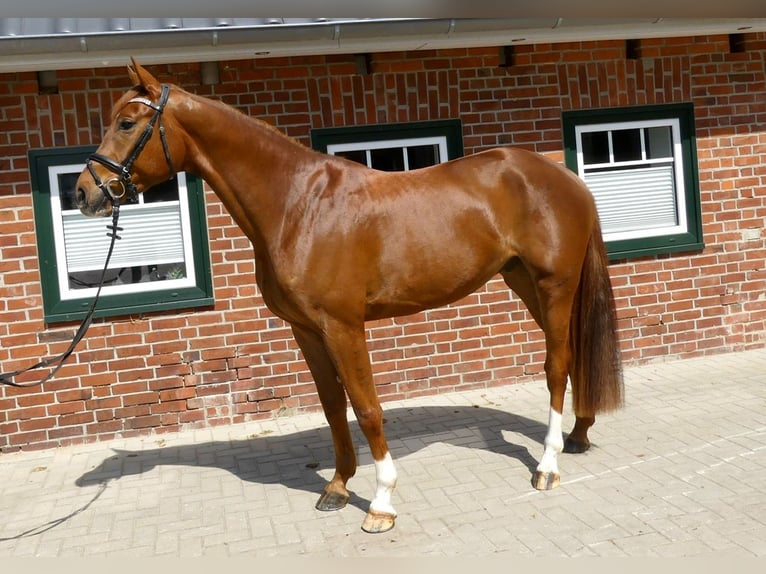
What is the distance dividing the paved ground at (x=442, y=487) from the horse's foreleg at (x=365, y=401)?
109 millimetres

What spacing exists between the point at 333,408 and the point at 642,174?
4174 millimetres

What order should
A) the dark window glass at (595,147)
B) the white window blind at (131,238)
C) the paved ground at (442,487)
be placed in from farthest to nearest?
the dark window glass at (595,147)
the white window blind at (131,238)
the paved ground at (442,487)

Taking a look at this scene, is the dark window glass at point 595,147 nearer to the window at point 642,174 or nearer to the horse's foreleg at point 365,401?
the window at point 642,174

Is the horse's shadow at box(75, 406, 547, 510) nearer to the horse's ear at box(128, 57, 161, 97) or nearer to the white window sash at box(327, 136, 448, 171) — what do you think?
the white window sash at box(327, 136, 448, 171)

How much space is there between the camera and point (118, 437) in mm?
6000

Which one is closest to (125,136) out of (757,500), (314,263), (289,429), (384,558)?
(314,263)

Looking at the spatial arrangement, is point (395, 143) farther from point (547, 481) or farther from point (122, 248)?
point (547, 481)

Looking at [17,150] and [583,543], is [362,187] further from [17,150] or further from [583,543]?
[17,150]

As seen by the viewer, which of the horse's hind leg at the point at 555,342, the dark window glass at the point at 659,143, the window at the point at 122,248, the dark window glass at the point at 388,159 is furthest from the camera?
the dark window glass at the point at 659,143

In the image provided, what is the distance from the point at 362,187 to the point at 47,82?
306 centimetres

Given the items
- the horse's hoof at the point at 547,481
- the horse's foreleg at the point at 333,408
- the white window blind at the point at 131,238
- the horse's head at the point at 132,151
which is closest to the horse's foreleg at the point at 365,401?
the horse's foreleg at the point at 333,408

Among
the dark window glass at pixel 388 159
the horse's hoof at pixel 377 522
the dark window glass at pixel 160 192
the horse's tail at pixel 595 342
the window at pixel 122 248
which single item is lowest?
the horse's hoof at pixel 377 522

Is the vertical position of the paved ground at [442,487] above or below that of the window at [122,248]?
below

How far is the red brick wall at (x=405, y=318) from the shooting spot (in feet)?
19.1
